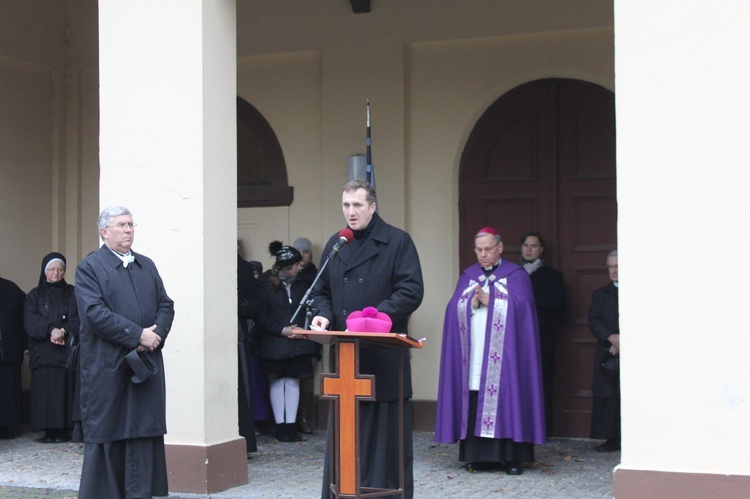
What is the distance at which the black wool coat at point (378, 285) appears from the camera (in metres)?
6.03

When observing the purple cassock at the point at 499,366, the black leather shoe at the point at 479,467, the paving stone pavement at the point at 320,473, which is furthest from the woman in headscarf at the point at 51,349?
the black leather shoe at the point at 479,467

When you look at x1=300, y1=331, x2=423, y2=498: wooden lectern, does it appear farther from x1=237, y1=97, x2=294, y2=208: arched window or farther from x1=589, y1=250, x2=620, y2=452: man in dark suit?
x1=237, y1=97, x2=294, y2=208: arched window

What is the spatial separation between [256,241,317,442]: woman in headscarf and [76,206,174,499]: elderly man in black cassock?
3416mm

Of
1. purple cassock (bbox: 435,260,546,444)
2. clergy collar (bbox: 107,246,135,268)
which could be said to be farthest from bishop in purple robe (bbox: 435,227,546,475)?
clergy collar (bbox: 107,246,135,268)

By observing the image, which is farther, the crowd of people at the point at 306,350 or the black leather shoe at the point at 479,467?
the black leather shoe at the point at 479,467

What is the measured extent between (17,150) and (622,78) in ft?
24.5

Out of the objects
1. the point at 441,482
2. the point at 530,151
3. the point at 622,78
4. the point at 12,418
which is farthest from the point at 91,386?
the point at 530,151

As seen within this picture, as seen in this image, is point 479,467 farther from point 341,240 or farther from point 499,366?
point 341,240

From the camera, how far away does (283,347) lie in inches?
394

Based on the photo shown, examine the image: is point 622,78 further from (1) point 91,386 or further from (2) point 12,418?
(2) point 12,418

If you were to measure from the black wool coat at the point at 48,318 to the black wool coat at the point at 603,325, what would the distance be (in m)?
4.91

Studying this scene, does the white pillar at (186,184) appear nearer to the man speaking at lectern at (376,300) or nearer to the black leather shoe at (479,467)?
the man speaking at lectern at (376,300)

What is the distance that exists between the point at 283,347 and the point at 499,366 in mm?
2452

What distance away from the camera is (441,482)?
7957 mm
